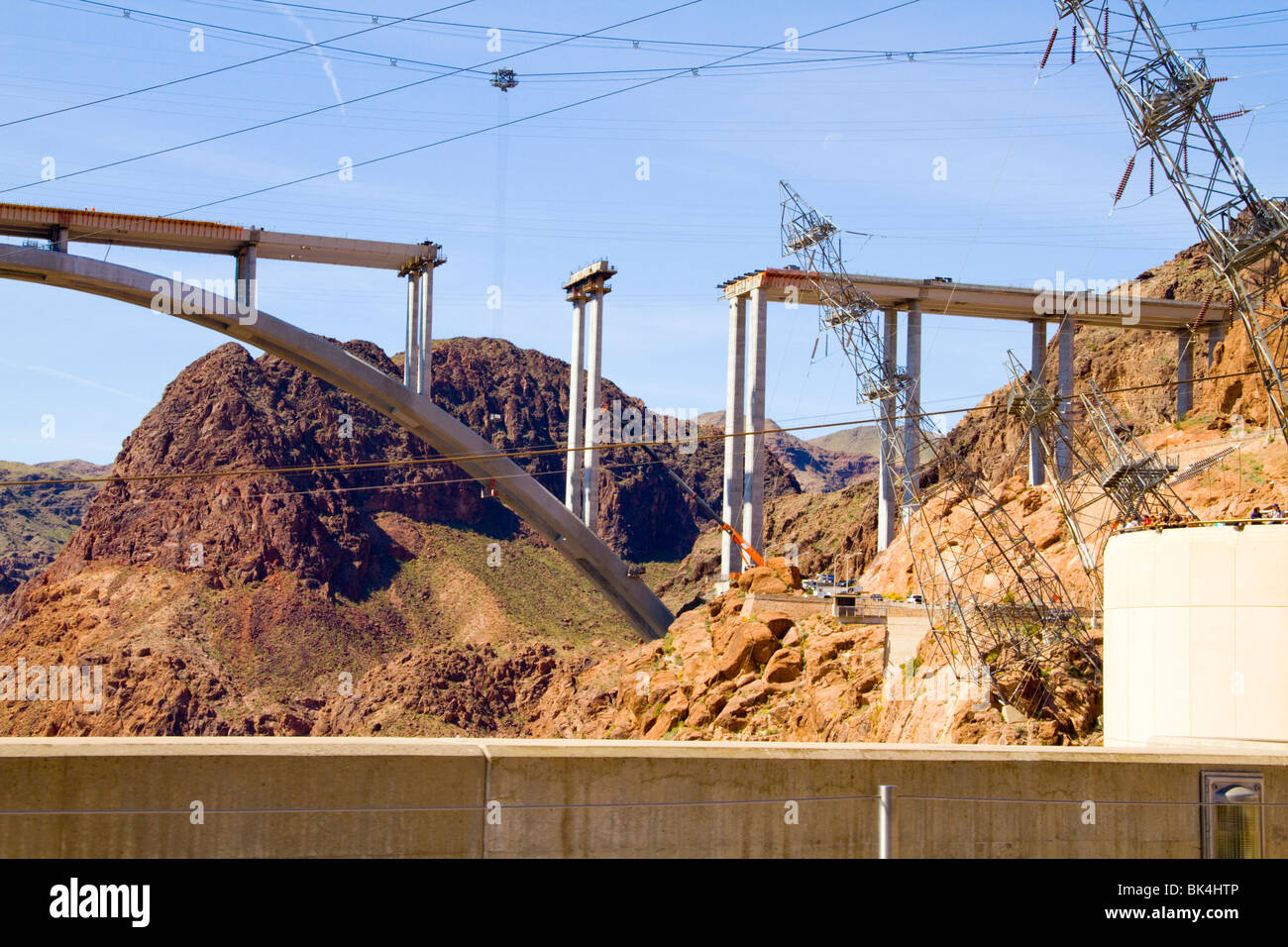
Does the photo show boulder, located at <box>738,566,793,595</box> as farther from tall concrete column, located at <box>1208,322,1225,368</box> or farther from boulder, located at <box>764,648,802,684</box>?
tall concrete column, located at <box>1208,322,1225,368</box>

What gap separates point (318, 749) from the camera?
8234mm

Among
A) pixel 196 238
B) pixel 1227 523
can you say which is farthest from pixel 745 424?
pixel 1227 523

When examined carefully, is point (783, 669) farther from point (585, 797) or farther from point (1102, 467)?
point (585, 797)

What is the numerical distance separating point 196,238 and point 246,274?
2285 millimetres

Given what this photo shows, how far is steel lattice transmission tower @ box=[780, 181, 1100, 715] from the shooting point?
35.5m

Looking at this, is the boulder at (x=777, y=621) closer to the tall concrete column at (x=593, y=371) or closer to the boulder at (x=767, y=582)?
the boulder at (x=767, y=582)

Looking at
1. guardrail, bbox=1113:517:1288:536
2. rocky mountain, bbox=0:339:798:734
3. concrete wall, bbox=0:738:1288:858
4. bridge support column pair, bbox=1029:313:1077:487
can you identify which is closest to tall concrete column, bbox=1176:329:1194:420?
bridge support column pair, bbox=1029:313:1077:487

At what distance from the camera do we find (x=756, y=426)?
5744cm

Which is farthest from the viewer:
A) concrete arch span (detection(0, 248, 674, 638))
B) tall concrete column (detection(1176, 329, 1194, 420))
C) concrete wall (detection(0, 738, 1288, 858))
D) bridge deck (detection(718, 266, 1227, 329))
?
tall concrete column (detection(1176, 329, 1194, 420))

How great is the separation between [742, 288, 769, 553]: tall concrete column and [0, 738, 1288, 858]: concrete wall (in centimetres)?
4548

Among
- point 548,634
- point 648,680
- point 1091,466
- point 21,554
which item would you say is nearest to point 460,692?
point 548,634

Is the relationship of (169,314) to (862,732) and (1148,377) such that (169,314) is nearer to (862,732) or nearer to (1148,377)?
(862,732)

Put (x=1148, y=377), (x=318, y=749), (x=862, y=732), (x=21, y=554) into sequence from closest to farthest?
1. (x=318, y=749)
2. (x=862, y=732)
3. (x=1148, y=377)
4. (x=21, y=554)
